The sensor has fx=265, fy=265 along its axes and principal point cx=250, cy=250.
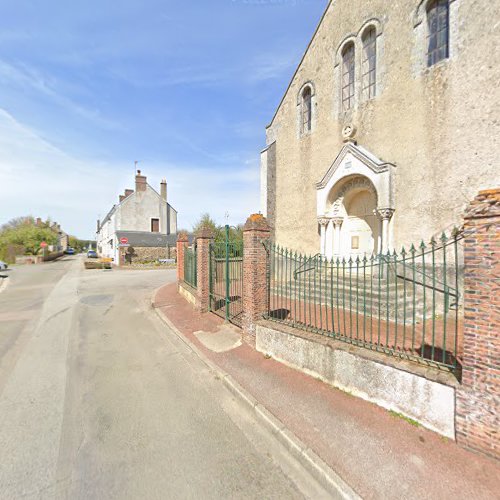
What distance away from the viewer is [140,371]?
4.89 m

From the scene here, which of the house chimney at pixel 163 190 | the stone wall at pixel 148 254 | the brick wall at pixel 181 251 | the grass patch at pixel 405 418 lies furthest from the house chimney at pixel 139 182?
the grass patch at pixel 405 418

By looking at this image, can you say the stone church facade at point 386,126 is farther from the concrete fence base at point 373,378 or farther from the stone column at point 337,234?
the concrete fence base at point 373,378

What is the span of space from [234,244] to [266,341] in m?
3.18

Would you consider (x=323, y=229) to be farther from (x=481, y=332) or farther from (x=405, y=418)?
(x=481, y=332)

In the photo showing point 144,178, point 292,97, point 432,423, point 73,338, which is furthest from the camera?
point 144,178

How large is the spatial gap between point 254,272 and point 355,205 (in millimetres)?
6542

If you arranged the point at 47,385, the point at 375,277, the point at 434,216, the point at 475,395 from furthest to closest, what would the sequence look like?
the point at 375,277 → the point at 434,216 → the point at 47,385 → the point at 475,395

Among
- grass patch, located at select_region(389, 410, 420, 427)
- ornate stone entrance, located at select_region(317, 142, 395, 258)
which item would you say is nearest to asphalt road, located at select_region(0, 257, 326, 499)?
grass patch, located at select_region(389, 410, 420, 427)

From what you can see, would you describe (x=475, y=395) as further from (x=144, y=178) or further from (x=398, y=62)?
(x=144, y=178)

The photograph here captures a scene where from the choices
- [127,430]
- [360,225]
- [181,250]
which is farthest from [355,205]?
[127,430]

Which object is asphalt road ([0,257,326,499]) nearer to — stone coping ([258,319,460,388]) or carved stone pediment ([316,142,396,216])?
stone coping ([258,319,460,388])

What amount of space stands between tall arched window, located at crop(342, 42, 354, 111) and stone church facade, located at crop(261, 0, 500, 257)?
4cm

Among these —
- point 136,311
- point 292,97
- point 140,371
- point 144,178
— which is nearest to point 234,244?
point 140,371

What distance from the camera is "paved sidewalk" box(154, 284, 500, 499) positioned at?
2402mm
